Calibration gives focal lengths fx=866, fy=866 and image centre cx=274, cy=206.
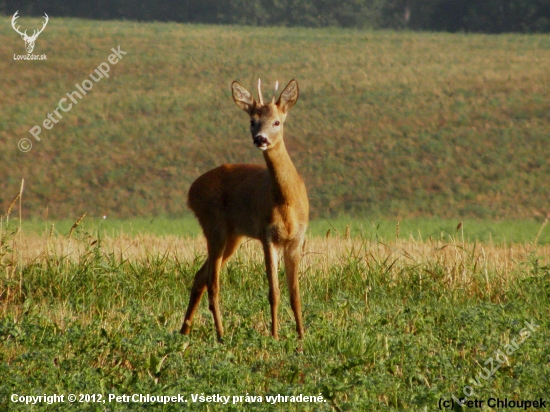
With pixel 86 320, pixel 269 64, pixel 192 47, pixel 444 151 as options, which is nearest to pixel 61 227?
pixel 86 320

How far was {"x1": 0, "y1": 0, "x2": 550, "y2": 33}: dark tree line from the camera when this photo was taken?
62.8m

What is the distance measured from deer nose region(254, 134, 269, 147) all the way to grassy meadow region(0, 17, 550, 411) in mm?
1481

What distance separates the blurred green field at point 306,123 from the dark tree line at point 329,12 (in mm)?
11326

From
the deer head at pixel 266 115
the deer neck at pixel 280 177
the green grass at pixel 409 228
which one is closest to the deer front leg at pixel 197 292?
Result: the deer neck at pixel 280 177

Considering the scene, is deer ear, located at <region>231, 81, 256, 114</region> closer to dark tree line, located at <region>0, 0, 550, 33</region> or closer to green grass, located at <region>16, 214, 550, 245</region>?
green grass, located at <region>16, 214, 550, 245</region>

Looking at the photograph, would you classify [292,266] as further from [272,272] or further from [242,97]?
[242,97]

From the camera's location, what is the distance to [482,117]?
121 ft

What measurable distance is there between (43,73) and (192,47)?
994cm

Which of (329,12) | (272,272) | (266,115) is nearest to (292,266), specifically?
(272,272)

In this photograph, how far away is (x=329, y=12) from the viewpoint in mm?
69062

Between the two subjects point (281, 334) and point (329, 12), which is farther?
point (329, 12)

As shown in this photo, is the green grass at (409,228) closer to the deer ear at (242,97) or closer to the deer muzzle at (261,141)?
the deer ear at (242,97)

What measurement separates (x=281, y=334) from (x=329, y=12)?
64.3 metres

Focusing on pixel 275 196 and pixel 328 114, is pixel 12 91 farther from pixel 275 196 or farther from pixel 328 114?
pixel 275 196
